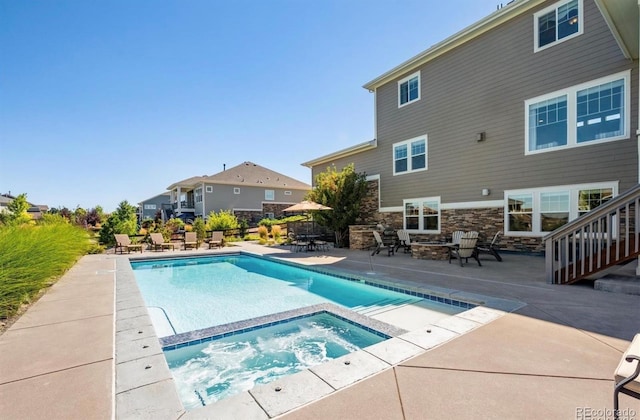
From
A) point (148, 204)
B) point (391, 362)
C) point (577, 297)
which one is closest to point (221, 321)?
point (391, 362)

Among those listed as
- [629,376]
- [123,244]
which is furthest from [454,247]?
[123,244]

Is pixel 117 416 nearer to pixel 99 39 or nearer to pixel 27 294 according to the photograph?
pixel 27 294

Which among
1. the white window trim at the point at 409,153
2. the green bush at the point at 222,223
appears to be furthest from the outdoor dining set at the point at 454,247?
the green bush at the point at 222,223

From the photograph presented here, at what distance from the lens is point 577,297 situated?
479 centimetres

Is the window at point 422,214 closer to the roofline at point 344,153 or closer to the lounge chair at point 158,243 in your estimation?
the roofline at point 344,153

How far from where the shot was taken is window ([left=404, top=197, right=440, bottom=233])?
12.5 meters

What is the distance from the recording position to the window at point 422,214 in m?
12.5

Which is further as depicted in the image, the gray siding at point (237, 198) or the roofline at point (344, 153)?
the gray siding at point (237, 198)

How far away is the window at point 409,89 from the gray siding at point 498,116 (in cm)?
28

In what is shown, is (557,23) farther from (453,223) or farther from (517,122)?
(453,223)

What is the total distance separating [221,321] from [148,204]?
174ft

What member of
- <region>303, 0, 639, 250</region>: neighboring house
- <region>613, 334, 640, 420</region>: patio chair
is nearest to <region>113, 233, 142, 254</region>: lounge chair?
<region>303, 0, 639, 250</region>: neighboring house

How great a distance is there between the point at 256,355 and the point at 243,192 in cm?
2696

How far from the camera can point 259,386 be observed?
241 centimetres
